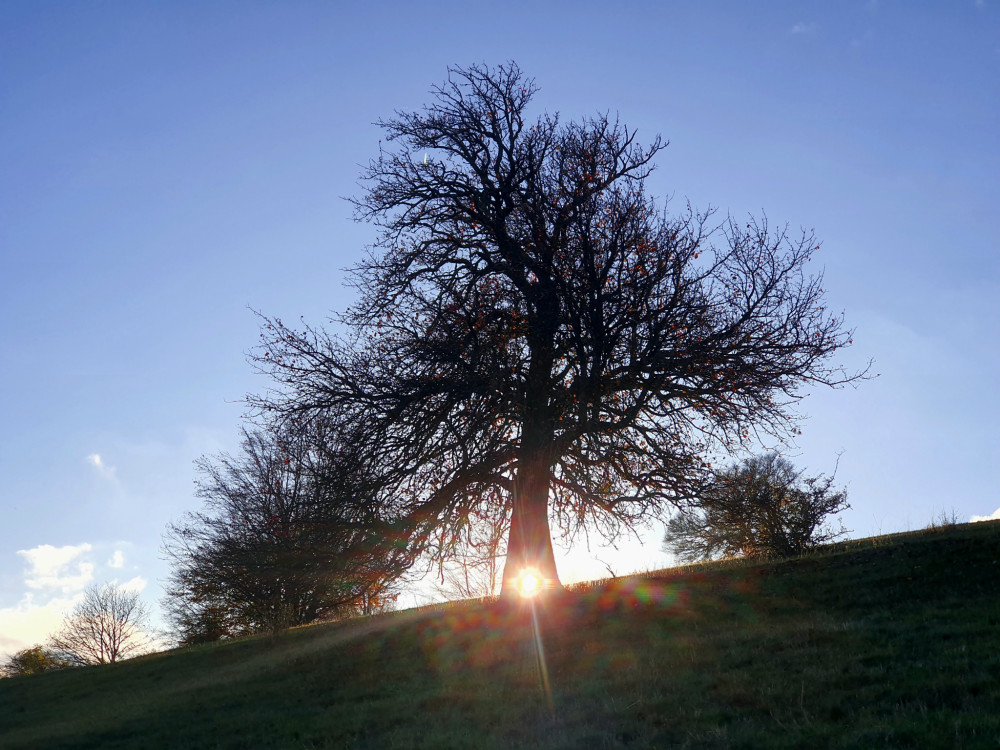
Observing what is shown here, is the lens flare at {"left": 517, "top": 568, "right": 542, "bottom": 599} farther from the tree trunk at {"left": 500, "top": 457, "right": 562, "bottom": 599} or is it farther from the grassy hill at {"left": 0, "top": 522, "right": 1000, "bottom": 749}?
the grassy hill at {"left": 0, "top": 522, "right": 1000, "bottom": 749}

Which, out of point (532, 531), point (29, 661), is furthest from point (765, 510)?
point (29, 661)

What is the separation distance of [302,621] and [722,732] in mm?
35311

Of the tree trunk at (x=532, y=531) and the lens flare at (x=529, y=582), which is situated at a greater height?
the tree trunk at (x=532, y=531)

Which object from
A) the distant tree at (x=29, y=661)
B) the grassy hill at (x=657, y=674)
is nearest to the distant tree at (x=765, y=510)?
the grassy hill at (x=657, y=674)

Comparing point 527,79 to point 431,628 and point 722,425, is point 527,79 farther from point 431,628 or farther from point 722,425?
point 431,628

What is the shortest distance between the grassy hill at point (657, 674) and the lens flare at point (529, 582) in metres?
0.79

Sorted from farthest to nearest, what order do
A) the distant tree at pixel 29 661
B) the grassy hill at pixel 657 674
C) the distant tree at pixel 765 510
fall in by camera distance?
1. the distant tree at pixel 29 661
2. the distant tree at pixel 765 510
3. the grassy hill at pixel 657 674

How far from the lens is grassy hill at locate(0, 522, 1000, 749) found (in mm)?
8180

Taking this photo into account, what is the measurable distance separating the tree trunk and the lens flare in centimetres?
7

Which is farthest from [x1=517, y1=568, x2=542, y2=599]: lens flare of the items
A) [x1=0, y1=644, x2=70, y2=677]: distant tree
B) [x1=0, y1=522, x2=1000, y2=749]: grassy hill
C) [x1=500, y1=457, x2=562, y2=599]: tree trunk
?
[x1=0, y1=644, x2=70, y2=677]: distant tree

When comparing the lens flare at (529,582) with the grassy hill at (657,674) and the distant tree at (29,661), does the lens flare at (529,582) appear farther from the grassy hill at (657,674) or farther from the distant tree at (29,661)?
the distant tree at (29,661)

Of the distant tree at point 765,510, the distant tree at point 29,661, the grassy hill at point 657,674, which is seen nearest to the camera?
the grassy hill at point 657,674

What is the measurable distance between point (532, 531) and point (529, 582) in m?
1.12

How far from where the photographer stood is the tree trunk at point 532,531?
54.1 ft
